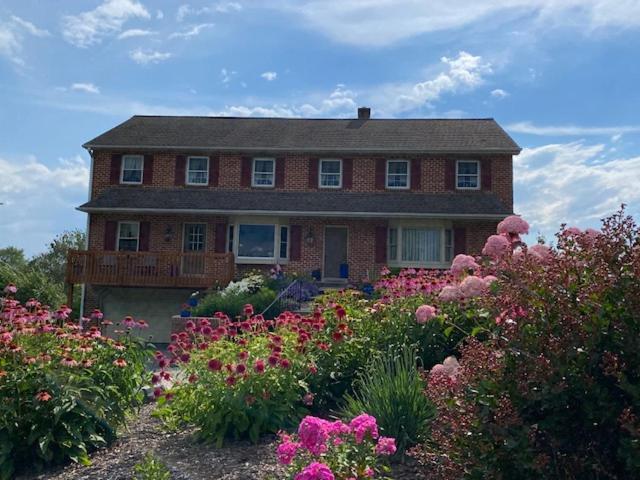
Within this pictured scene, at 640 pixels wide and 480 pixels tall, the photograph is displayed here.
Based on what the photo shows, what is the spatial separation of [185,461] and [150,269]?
50.7 feet

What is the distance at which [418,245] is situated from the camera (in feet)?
68.6

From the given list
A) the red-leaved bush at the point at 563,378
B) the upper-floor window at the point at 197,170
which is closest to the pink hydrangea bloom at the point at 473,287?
the red-leaved bush at the point at 563,378

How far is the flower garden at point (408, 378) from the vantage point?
264 centimetres

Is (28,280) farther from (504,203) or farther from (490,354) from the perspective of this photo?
(490,354)

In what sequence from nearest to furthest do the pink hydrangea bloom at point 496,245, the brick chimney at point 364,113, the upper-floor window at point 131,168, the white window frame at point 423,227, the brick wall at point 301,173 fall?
the pink hydrangea bloom at point 496,245 < the white window frame at point 423,227 < the brick wall at point 301,173 < the upper-floor window at point 131,168 < the brick chimney at point 364,113

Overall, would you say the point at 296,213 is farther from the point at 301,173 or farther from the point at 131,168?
the point at 131,168

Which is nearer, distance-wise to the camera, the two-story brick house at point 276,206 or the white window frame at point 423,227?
the two-story brick house at point 276,206

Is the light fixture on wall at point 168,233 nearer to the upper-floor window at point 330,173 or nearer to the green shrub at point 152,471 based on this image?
the upper-floor window at point 330,173

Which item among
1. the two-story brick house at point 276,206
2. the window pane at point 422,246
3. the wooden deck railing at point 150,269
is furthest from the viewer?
the window pane at point 422,246

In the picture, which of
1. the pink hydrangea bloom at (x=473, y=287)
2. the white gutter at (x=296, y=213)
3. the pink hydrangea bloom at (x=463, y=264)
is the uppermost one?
the white gutter at (x=296, y=213)

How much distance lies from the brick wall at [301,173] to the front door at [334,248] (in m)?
1.59

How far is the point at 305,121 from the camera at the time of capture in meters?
24.8

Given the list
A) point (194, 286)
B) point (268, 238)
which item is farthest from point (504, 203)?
point (194, 286)

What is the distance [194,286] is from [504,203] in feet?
36.1
